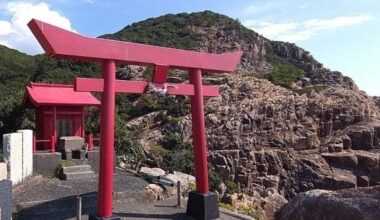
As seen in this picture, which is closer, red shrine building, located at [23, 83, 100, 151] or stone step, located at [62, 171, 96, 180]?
stone step, located at [62, 171, 96, 180]

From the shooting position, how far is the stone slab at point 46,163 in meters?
14.6

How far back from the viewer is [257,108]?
45.6 metres

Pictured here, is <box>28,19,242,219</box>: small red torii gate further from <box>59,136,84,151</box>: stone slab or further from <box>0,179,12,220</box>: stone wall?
<box>59,136,84,151</box>: stone slab

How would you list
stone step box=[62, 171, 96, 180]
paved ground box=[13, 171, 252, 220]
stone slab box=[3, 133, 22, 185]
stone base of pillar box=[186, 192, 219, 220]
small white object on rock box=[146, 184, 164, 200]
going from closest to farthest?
stone base of pillar box=[186, 192, 219, 220]
paved ground box=[13, 171, 252, 220]
stone slab box=[3, 133, 22, 185]
small white object on rock box=[146, 184, 164, 200]
stone step box=[62, 171, 96, 180]

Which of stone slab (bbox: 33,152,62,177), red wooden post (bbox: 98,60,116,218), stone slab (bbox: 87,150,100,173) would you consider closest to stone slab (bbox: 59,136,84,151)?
stone slab (bbox: 87,150,100,173)

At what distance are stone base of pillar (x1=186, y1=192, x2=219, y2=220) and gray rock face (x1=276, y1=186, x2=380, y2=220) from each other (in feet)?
12.1

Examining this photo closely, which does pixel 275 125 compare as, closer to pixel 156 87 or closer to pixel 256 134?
pixel 256 134

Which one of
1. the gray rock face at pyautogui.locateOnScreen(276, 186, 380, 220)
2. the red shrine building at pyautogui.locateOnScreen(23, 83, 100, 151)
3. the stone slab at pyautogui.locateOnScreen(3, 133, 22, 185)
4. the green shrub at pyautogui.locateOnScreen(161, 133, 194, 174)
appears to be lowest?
the green shrub at pyautogui.locateOnScreen(161, 133, 194, 174)

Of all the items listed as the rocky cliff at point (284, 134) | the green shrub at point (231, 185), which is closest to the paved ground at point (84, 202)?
the green shrub at point (231, 185)

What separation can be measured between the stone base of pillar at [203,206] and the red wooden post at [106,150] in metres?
2.61

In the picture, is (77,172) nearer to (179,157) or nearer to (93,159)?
(93,159)

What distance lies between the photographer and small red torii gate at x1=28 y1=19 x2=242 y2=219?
863 cm

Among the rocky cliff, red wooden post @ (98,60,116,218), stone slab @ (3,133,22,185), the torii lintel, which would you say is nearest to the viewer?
the torii lintel

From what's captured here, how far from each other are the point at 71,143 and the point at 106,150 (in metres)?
7.55
